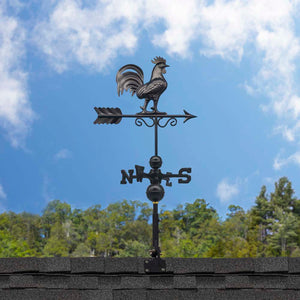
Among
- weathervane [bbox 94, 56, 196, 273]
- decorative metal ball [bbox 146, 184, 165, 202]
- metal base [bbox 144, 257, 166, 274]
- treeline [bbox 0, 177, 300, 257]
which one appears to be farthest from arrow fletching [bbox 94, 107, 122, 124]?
treeline [bbox 0, 177, 300, 257]

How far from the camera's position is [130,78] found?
5.67m

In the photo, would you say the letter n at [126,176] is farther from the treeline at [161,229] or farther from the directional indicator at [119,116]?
the treeline at [161,229]

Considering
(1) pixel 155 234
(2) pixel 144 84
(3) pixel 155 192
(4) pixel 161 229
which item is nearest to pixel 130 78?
(2) pixel 144 84

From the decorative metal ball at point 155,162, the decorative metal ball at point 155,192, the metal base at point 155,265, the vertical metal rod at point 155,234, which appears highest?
the decorative metal ball at point 155,162

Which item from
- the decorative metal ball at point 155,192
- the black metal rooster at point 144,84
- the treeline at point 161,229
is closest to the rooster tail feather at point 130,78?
the black metal rooster at point 144,84

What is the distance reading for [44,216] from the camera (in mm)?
36094

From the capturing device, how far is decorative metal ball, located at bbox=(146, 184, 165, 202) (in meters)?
4.80

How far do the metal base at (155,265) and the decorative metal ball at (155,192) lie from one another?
39.2 inches

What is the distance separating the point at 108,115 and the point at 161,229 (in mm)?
29729

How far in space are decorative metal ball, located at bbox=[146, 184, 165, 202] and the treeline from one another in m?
23.1

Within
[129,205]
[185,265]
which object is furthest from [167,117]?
[129,205]

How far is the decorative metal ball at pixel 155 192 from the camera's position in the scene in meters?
4.80

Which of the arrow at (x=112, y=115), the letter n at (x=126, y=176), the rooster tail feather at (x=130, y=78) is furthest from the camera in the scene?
the rooster tail feather at (x=130, y=78)

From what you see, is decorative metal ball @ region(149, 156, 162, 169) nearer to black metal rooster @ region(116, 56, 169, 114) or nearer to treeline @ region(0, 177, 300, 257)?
black metal rooster @ region(116, 56, 169, 114)
